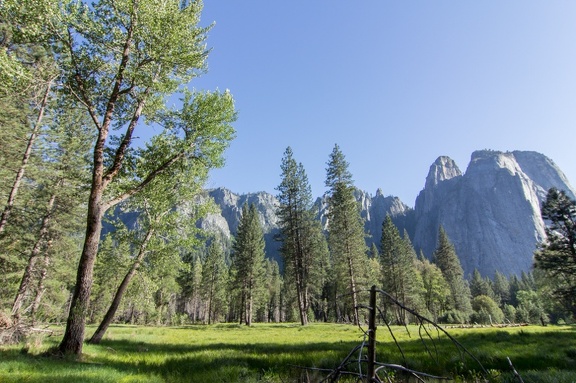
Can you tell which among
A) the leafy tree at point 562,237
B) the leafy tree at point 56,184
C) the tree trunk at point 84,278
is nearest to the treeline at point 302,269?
the leafy tree at point 56,184

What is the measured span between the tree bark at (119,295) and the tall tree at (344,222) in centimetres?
2396

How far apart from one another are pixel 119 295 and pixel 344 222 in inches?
1062

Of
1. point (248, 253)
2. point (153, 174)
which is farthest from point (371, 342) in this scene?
point (248, 253)

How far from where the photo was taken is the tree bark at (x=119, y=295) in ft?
44.4

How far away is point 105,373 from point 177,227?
10056mm

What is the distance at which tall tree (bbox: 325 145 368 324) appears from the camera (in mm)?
36375

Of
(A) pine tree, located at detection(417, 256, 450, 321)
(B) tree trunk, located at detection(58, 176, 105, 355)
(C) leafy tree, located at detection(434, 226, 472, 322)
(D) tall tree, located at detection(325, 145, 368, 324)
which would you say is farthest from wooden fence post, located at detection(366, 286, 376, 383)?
(C) leafy tree, located at detection(434, 226, 472, 322)

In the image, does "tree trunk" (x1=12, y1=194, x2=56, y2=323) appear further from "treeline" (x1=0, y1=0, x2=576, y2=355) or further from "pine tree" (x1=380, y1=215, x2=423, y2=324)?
"pine tree" (x1=380, y1=215, x2=423, y2=324)

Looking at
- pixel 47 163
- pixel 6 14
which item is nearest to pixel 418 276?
pixel 47 163

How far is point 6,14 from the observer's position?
9648mm

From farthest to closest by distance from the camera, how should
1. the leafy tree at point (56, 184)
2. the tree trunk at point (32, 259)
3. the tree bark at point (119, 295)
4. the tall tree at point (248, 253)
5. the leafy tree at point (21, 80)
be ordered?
the tall tree at point (248, 253) → the leafy tree at point (56, 184) → the tree trunk at point (32, 259) → the tree bark at point (119, 295) → the leafy tree at point (21, 80)

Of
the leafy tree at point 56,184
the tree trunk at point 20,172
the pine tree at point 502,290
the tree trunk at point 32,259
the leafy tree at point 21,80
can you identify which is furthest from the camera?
the pine tree at point 502,290

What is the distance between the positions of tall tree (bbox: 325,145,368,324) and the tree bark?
78.6 ft

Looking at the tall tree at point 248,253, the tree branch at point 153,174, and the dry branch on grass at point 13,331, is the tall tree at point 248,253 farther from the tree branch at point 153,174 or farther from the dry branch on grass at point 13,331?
the dry branch on grass at point 13,331
